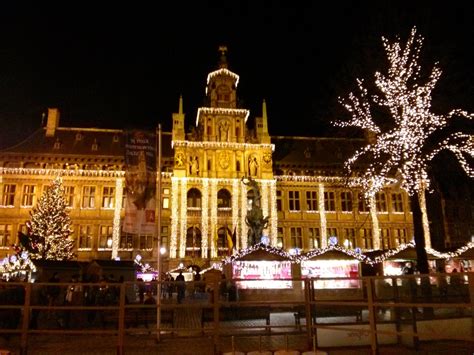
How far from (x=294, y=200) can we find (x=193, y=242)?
1118cm

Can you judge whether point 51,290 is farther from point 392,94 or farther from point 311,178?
point 311,178

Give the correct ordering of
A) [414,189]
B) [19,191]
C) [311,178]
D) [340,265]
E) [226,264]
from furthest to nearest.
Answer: [311,178]
[19,191]
[340,265]
[226,264]
[414,189]

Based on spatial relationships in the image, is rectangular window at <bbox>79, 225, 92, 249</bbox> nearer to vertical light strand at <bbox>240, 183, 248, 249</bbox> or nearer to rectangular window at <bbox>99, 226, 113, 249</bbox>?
rectangular window at <bbox>99, 226, 113, 249</bbox>

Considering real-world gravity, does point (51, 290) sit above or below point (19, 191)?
below

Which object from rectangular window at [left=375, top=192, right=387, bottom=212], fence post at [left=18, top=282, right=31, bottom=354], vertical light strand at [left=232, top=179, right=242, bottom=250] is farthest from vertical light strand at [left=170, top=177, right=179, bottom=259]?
fence post at [left=18, top=282, right=31, bottom=354]

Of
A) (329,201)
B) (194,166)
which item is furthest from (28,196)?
(329,201)

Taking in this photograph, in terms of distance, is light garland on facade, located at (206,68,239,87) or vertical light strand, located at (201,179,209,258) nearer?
vertical light strand, located at (201,179,209,258)

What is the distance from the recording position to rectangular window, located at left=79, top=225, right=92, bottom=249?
40.7m

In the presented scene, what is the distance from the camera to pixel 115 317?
44.0ft

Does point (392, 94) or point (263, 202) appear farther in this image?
point (263, 202)

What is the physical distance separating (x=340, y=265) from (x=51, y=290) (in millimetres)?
18042

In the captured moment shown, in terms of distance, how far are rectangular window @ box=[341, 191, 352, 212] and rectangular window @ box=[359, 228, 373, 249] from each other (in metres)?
2.55

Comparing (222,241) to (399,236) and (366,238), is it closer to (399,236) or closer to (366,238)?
(366,238)

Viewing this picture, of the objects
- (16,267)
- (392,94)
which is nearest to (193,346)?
(392,94)
